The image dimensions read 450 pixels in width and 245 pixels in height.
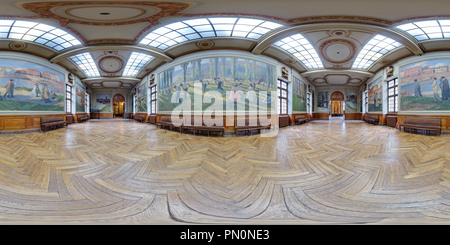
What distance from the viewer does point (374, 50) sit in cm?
1102

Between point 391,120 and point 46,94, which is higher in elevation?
point 46,94

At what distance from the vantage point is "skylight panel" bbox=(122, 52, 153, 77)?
12.4 meters

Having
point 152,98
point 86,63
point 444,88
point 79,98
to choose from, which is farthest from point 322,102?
point 79,98

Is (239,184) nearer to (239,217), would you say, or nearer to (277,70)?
(239,217)

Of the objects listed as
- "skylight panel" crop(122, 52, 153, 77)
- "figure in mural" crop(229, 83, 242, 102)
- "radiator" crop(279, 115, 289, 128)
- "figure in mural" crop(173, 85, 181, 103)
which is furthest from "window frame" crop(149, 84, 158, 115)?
"radiator" crop(279, 115, 289, 128)

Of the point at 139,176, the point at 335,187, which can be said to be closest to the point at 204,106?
the point at 139,176

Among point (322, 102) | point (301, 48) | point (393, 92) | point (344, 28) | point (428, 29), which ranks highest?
point (301, 48)

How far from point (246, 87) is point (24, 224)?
9841 mm

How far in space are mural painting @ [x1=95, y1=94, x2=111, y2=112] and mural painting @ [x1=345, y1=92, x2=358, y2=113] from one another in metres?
33.0

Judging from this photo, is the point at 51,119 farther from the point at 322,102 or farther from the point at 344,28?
the point at 322,102

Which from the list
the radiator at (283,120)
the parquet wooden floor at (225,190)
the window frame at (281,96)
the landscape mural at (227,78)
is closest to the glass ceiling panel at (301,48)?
the landscape mural at (227,78)

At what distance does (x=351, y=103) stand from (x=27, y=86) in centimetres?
3081

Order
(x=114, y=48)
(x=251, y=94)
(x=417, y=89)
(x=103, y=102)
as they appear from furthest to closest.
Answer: (x=103, y=102), (x=417, y=89), (x=251, y=94), (x=114, y=48)

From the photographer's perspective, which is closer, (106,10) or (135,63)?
(106,10)
